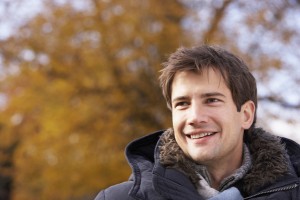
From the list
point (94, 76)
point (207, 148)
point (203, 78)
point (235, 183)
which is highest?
point (94, 76)

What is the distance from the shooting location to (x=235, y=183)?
249cm

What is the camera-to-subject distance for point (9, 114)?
1112 cm

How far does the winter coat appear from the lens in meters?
2.41

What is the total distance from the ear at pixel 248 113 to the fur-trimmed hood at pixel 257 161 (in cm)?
12

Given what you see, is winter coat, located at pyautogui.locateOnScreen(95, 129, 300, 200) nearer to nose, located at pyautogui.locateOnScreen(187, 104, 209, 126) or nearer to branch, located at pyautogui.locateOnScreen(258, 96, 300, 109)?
nose, located at pyautogui.locateOnScreen(187, 104, 209, 126)

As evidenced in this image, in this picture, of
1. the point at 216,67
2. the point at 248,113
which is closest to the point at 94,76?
the point at 248,113

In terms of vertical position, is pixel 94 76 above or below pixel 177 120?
above

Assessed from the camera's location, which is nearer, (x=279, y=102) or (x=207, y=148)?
(x=207, y=148)

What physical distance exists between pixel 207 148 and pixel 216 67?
1.17 ft

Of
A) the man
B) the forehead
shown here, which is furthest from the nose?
the forehead

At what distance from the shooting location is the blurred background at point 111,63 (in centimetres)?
965

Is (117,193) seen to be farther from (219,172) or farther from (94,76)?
(94,76)

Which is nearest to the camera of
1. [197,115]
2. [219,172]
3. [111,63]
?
[197,115]

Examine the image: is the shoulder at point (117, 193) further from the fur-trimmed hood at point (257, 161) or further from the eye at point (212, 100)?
the eye at point (212, 100)
